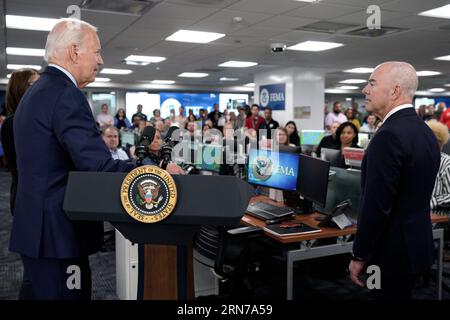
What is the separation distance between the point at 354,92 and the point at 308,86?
10.3 metres

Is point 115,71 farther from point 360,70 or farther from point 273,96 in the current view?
point 360,70

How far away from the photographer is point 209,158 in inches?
186

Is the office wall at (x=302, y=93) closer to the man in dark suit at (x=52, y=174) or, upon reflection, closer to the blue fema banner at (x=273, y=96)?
the blue fema banner at (x=273, y=96)

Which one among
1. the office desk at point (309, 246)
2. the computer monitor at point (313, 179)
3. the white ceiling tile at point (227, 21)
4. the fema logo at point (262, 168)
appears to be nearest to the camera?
the office desk at point (309, 246)

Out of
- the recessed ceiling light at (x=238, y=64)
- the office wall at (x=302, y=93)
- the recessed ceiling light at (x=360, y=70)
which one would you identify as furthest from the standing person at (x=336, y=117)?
the recessed ceiling light at (x=238, y=64)

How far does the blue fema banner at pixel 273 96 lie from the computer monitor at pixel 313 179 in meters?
8.49

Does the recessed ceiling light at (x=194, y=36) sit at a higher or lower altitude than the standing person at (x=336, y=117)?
higher

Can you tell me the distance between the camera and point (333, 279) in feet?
11.8

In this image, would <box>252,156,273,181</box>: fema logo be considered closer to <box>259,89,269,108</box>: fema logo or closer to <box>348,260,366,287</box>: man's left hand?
<box>348,260,366,287</box>: man's left hand

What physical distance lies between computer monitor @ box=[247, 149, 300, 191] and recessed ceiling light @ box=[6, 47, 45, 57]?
19.6 ft

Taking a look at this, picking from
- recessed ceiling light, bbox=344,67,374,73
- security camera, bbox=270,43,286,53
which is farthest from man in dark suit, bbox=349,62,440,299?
recessed ceiling light, bbox=344,67,374,73

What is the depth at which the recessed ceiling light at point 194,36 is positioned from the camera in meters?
6.58

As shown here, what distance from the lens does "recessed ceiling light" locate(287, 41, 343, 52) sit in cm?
746
